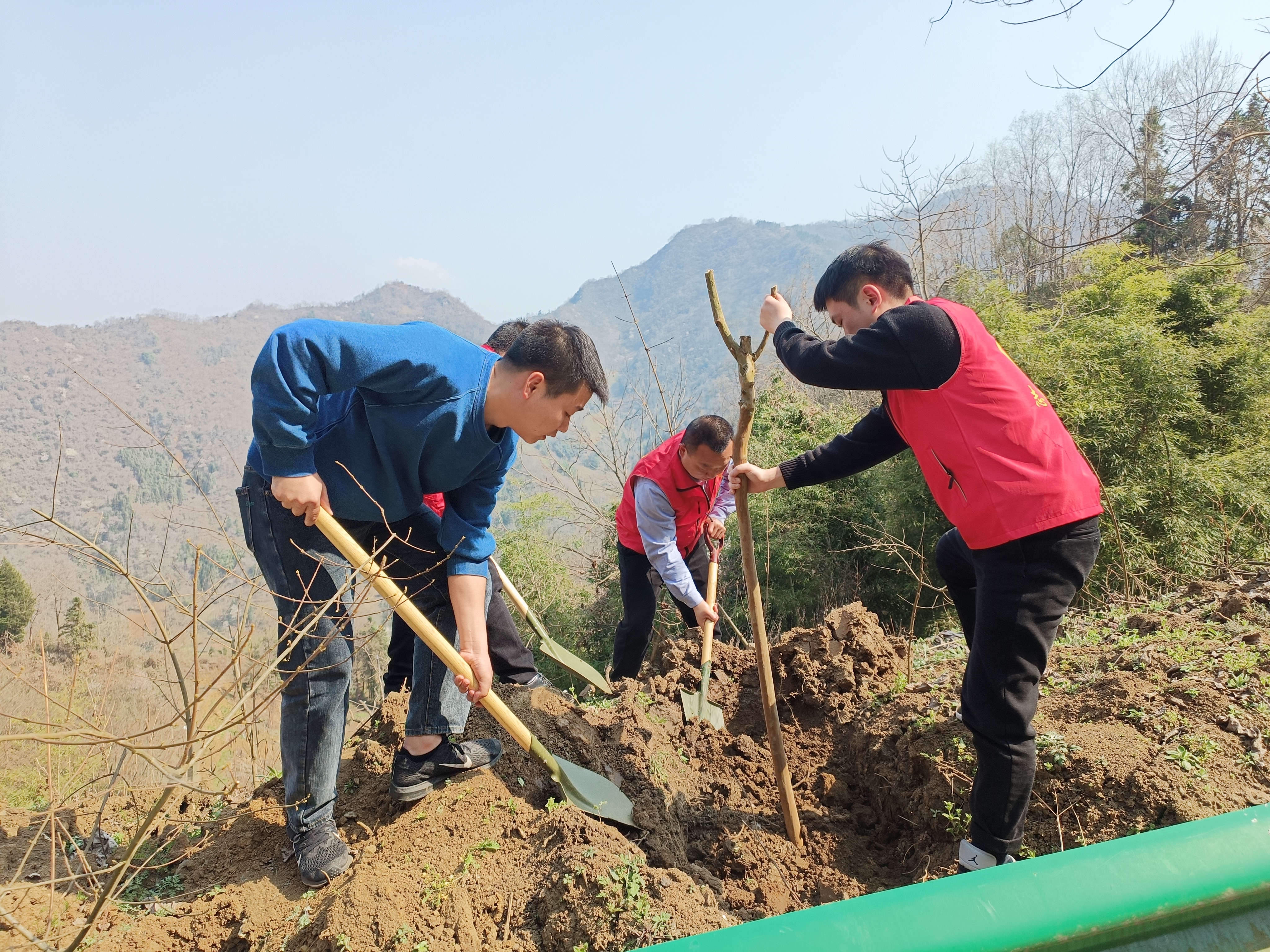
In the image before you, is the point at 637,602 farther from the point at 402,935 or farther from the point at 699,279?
the point at 699,279

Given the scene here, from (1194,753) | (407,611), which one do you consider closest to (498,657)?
(407,611)

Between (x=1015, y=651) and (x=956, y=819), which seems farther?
(x=956, y=819)

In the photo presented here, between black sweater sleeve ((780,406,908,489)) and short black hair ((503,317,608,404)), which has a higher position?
short black hair ((503,317,608,404))

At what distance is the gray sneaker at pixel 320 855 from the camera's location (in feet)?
7.80

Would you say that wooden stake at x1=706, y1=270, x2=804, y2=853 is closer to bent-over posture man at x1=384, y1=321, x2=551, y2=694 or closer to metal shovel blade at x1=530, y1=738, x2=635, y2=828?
metal shovel blade at x1=530, y1=738, x2=635, y2=828

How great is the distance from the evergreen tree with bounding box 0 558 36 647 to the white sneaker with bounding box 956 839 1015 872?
2364cm

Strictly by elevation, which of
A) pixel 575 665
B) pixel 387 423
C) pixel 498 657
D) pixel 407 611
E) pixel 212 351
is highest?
pixel 212 351

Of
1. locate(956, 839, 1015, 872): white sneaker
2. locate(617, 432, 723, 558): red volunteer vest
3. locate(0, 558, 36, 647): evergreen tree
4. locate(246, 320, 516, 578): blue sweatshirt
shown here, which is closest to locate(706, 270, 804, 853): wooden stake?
locate(956, 839, 1015, 872): white sneaker

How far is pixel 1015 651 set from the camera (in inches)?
84.9

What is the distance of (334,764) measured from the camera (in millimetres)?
2455

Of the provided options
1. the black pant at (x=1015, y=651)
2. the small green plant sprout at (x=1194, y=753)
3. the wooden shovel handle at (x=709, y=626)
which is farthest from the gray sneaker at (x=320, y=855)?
the small green plant sprout at (x=1194, y=753)

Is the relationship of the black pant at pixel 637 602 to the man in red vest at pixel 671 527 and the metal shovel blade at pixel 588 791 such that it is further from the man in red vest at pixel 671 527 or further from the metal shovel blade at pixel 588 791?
the metal shovel blade at pixel 588 791

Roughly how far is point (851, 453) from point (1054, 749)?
1253 mm

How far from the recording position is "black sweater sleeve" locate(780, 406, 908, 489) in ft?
9.54
